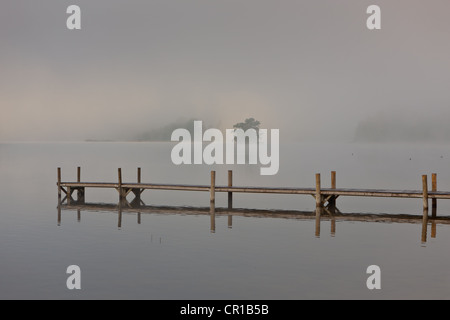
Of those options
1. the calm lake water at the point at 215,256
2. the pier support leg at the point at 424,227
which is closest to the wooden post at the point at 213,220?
the calm lake water at the point at 215,256

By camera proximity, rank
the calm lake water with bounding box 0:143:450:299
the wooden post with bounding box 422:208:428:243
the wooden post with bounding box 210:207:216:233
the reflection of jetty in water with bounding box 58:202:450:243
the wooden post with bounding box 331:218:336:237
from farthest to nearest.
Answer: the reflection of jetty in water with bounding box 58:202:450:243
the wooden post with bounding box 210:207:216:233
the wooden post with bounding box 331:218:336:237
the wooden post with bounding box 422:208:428:243
the calm lake water with bounding box 0:143:450:299

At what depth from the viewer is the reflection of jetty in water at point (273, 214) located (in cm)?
3247

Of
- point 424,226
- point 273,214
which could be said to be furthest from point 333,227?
point 424,226

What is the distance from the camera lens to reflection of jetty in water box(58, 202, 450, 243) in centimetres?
3247

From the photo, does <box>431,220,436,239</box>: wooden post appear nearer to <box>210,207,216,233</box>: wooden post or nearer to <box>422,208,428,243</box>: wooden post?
<box>422,208,428,243</box>: wooden post

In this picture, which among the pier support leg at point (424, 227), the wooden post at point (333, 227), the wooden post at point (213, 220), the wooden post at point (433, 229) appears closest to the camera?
the pier support leg at point (424, 227)

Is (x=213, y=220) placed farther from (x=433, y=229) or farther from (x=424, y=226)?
(x=433, y=229)

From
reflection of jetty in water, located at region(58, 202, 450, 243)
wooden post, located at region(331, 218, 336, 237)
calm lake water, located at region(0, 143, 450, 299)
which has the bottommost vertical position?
calm lake water, located at region(0, 143, 450, 299)

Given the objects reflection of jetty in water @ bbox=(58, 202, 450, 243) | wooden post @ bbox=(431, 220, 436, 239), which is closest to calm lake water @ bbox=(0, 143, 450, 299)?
wooden post @ bbox=(431, 220, 436, 239)

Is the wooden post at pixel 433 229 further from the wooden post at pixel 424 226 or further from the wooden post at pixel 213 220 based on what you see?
the wooden post at pixel 213 220

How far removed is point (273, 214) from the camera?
34.4 metres

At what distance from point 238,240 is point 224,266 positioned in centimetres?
517
